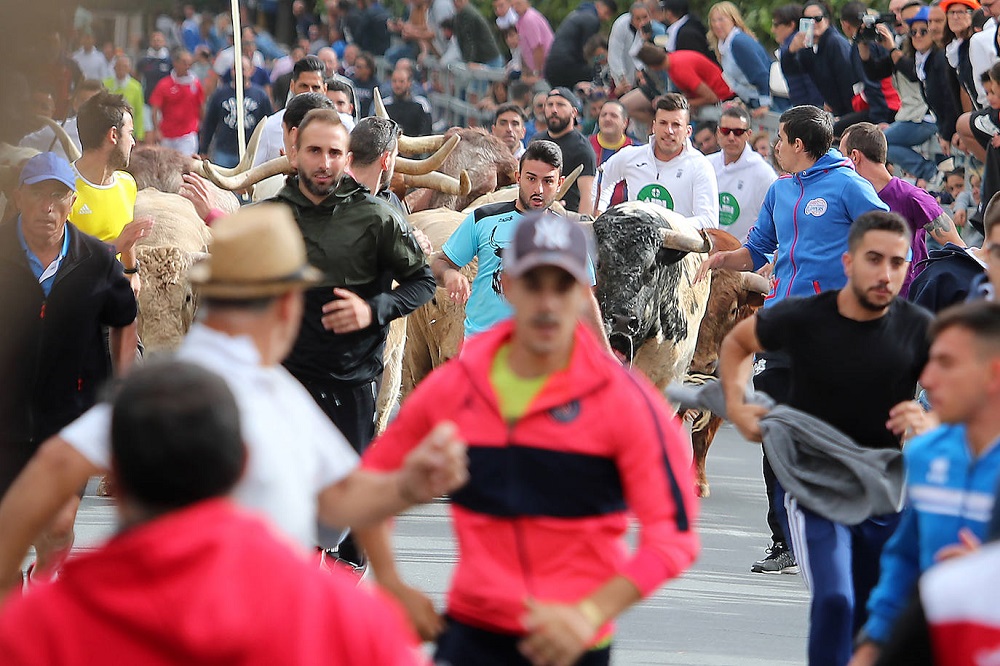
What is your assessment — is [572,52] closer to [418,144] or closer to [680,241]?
[418,144]

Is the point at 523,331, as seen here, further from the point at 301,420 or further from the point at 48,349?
the point at 48,349

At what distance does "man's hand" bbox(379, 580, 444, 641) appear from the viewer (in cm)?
402

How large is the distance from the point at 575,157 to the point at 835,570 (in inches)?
354

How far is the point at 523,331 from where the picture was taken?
4.03 m

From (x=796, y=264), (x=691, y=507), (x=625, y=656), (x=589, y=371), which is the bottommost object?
(x=625, y=656)

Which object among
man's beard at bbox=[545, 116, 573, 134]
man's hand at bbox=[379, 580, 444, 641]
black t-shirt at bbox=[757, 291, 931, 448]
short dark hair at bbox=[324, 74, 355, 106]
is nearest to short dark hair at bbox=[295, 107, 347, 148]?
black t-shirt at bbox=[757, 291, 931, 448]

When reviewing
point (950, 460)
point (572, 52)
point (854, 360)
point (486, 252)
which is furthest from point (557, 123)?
point (950, 460)

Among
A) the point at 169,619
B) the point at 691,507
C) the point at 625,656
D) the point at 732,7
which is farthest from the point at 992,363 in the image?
the point at 732,7

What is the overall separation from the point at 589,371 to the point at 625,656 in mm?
3358

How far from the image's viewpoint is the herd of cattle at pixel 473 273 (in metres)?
10.5

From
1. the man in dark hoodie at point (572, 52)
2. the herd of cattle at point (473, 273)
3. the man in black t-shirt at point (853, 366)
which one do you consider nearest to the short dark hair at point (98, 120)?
the herd of cattle at point (473, 273)

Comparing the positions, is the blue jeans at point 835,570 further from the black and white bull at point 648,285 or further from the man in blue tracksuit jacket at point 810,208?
the black and white bull at point 648,285

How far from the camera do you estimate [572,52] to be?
2111 centimetres

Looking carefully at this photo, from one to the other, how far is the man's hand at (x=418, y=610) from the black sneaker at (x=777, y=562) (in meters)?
5.33
